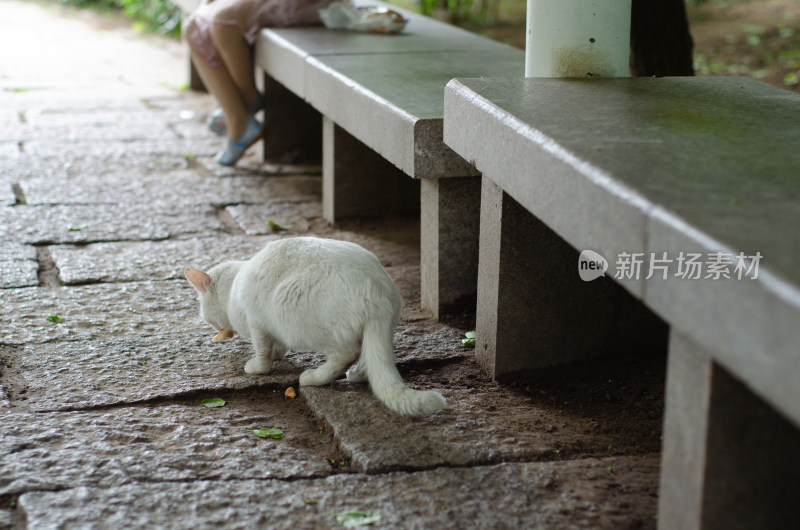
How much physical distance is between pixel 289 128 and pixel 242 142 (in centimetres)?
39

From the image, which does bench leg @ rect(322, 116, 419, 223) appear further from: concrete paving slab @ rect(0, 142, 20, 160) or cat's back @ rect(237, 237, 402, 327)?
concrete paving slab @ rect(0, 142, 20, 160)

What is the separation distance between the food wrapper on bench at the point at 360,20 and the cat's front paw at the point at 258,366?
324 cm

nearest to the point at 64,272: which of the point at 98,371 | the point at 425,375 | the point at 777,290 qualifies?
the point at 98,371

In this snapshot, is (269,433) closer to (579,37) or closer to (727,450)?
(727,450)

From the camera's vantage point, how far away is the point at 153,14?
1138 cm

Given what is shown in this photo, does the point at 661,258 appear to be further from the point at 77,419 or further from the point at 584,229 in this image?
the point at 77,419

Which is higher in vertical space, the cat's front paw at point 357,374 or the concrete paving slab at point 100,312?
the cat's front paw at point 357,374

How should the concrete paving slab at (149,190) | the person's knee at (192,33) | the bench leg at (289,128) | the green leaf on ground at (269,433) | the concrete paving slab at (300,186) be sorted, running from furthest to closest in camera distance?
the bench leg at (289,128) < the person's knee at (192,33) < the concrete paving slab at (300,186) < the concrete paving slab at (149,190) < the green leaf on ground at (269,433)

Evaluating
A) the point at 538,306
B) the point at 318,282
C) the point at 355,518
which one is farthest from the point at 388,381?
the point at 538,306

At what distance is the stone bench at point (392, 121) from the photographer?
3629mm

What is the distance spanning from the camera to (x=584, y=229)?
2.28 metres

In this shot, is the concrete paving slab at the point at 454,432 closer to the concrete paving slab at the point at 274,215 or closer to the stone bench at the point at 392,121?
the stone bench at the point at 392,121

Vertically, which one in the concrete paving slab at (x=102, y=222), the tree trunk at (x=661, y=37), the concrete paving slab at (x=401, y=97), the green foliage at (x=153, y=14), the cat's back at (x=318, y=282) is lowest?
the concrete paving slab at (x=102, y=222)

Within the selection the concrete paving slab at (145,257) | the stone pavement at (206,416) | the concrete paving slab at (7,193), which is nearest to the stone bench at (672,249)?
the stone pavement at (206,416)
